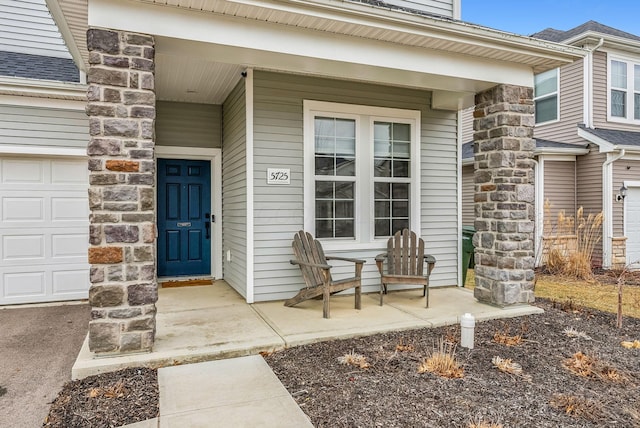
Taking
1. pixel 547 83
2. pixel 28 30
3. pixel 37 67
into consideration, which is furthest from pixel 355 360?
pixel 547 83

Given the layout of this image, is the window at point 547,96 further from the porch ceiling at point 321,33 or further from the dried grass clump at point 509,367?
the dried grass clump at point 509,367

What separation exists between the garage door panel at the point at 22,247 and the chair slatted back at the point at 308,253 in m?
3.36

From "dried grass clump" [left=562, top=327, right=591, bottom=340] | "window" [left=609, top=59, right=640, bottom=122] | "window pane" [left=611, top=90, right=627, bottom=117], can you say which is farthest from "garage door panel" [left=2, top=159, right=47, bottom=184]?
"window pane" [left=611, top=90, right=627, bottom=117]

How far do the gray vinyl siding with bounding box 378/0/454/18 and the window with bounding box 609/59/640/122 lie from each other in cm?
529

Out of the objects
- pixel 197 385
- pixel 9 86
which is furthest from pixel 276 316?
pixel 9 86

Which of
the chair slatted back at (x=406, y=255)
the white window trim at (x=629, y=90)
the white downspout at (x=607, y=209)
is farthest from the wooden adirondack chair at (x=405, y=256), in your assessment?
the white window trim at (x=629, y=90)

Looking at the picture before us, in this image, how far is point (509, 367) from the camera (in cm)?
311

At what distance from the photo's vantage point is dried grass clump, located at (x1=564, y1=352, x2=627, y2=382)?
2.97m

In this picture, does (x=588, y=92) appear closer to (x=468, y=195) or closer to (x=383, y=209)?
(x=468, y=195)

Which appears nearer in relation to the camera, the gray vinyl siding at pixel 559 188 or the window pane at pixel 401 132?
the window pane at pixel 401 132

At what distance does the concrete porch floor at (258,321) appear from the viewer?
323cm

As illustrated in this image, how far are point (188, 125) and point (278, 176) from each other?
1.99 m

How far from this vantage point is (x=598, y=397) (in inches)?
105

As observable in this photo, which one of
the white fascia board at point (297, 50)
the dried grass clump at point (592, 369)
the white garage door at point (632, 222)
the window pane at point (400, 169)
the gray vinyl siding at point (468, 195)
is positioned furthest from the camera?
the gray vinyl siding at point (468, 195)
